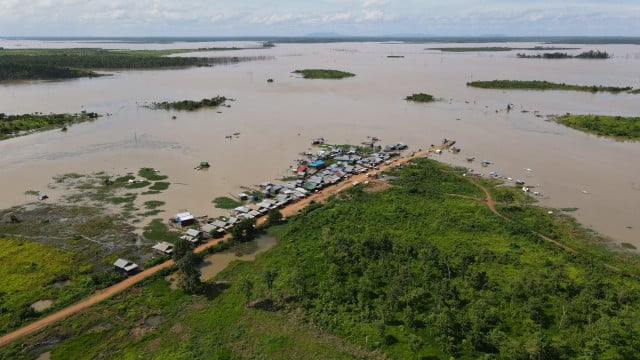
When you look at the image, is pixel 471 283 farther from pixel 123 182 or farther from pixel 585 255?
pixel 123 182

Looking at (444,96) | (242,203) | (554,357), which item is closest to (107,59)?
(444,96)

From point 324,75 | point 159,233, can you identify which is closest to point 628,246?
point 159,233

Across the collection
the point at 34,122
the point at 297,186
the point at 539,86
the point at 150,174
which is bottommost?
the point at 297,186

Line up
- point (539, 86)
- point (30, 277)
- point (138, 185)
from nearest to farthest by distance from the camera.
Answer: point (30, 277)
point (138, 185)
point (539, 86)

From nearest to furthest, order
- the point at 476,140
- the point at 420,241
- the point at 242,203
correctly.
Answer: the point at 420,241
the point at 242,203
the point at 476,140

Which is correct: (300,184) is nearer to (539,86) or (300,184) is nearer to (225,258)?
(225,258)

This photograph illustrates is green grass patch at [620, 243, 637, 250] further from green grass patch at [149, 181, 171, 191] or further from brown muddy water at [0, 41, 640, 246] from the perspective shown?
green grass patch at [149, 181, 171, 191]
